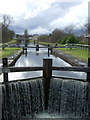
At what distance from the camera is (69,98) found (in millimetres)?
4691

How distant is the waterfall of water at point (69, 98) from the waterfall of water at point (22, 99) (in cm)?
40

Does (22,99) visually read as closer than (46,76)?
Yes

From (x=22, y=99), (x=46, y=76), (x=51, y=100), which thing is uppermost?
(x=46, y=76)

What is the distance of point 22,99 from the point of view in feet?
14.8

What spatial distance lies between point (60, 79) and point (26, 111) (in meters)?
1.38

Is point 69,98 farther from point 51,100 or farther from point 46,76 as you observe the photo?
point 46,76

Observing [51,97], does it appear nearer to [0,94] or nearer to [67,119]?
[67,119]

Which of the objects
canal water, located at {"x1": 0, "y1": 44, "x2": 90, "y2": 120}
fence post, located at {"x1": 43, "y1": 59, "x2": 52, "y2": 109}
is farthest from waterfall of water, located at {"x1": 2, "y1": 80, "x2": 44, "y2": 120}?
fence post, located at {"x1": 43, "y1": 59, "x2": 52, "y2": 109}

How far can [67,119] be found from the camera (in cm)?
442

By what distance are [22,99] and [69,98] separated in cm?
141

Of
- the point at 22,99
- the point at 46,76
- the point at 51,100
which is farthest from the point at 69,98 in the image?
the point at 22,99

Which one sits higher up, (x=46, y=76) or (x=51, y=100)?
(x=46, y=76)

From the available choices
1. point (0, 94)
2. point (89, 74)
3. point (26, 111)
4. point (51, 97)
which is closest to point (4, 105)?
point (0, 94)

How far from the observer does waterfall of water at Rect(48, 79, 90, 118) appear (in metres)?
4.58
